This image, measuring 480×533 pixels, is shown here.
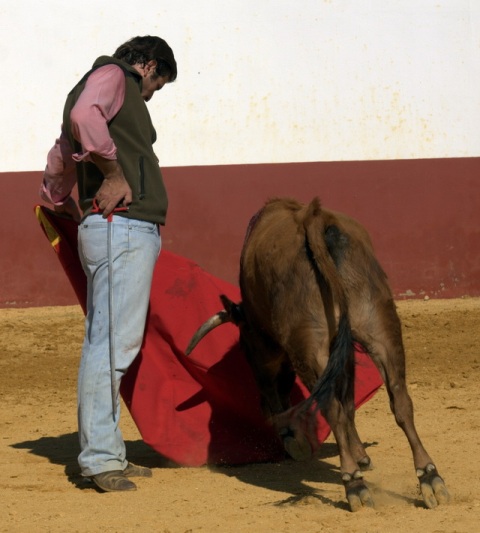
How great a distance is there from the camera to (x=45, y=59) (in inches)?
417

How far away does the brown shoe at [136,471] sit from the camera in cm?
514

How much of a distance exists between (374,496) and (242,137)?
673 cm

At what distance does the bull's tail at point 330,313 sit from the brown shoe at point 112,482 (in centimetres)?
105

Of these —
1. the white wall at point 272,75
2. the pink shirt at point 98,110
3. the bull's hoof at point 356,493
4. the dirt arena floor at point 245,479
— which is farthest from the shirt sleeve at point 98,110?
the white wall at point 272,75

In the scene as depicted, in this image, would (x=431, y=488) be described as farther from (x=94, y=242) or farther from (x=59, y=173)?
(x=59, y=173)

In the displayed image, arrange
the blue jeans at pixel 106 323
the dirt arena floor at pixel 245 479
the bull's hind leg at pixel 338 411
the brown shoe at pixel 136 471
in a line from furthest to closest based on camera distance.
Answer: the brown shoe at pixel 136 471 < the blue jeans at pixel 106 323 < the bull's hind leg at pixel 338 411 < the dirt arena floor at pixel 245 479

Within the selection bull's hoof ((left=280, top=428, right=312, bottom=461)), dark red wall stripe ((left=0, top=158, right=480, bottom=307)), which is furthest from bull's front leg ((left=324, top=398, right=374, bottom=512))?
dark red wall stripe ((left=0, top=158, right=480, bottom=307))

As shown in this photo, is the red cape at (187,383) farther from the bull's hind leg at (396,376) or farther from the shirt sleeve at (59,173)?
the bull's hind leg at (396,376)

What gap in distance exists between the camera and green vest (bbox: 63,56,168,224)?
192 inches

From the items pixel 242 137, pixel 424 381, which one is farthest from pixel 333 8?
pixel 424 381

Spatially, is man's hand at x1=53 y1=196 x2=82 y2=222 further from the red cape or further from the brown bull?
the brown bull

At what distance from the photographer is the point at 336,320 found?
447cm

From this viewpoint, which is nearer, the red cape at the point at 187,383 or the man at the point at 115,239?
the man at the point at 115,239

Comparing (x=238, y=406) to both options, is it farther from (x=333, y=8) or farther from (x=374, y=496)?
(x=333, y=8)
